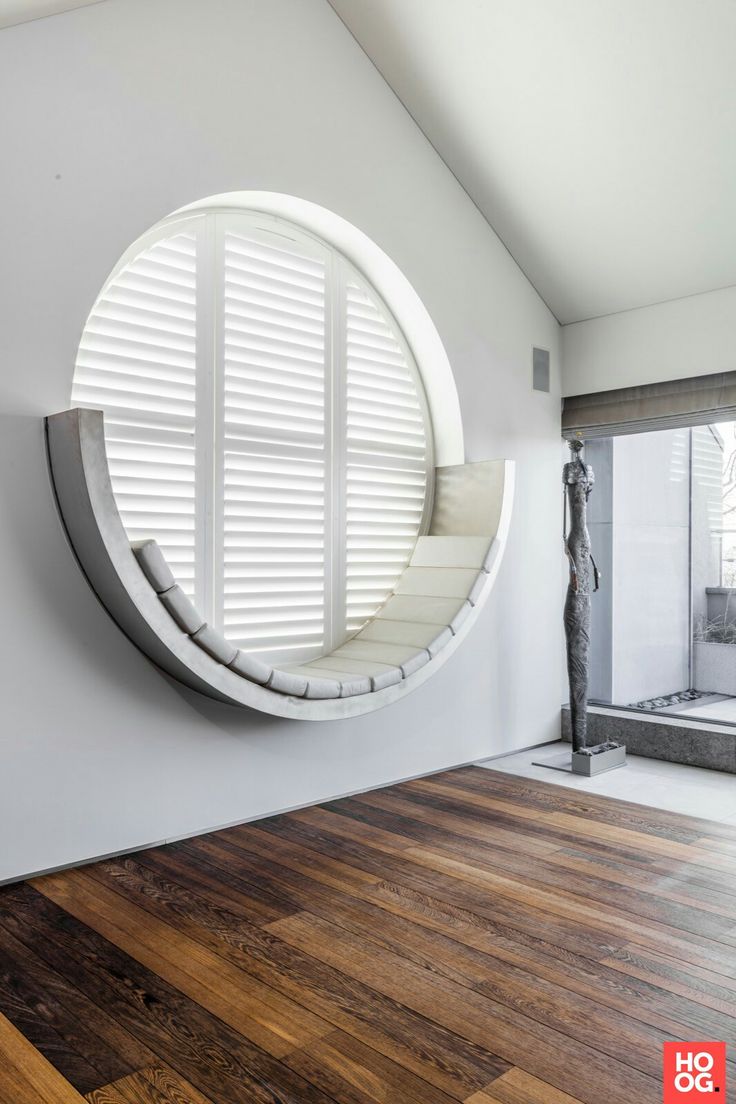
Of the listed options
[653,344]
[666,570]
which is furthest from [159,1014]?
[653,344]

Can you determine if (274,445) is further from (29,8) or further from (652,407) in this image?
(652,407)

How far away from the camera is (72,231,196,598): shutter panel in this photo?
296cm

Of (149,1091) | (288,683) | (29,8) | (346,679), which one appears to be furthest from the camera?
(346,679)

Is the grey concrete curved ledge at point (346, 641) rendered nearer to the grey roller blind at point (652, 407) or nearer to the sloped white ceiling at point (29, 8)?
the grey roller blind at point (652, 407)

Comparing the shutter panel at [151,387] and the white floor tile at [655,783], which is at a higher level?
the shutter panel at [151,387]

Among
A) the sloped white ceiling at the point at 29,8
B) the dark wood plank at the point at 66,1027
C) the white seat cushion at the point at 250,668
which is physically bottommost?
the dark wood plank at the point at 66,1027

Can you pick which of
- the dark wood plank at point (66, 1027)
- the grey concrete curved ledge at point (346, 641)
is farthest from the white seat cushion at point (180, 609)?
the dark wood plank at point (66, 1027)

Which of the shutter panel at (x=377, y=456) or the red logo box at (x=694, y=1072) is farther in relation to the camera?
the shutter panel at (x=377, y=456)

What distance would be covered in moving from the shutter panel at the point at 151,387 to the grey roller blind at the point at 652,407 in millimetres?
2185

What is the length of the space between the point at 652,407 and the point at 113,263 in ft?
8.58

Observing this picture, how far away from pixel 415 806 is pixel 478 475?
1.48 m

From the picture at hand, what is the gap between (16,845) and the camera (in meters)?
2.54

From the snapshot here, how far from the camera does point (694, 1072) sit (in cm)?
165

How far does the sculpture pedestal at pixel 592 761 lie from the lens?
12.6ft
